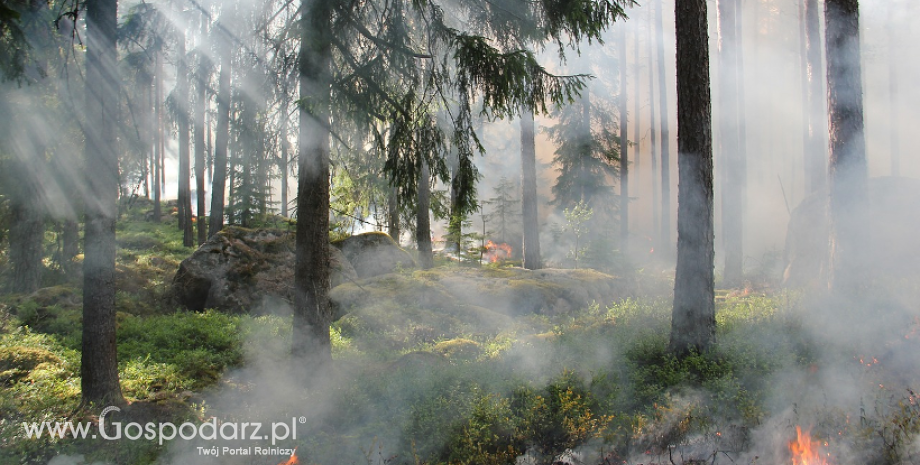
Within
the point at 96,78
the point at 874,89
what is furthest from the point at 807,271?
the point at 874,89

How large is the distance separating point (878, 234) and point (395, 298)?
448 inches

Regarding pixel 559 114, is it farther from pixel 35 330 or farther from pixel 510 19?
pixel 35 330

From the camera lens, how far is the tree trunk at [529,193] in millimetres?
15859

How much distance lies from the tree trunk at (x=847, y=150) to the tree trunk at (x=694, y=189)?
337cm

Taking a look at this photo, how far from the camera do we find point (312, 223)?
7.04 metres

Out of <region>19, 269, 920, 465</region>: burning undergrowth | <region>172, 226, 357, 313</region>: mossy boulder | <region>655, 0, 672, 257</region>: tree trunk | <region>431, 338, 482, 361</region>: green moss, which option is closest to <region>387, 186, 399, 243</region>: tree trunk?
<region>172, 226, 357, 313</region>: mossy boulder

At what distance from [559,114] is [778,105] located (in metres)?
24.1

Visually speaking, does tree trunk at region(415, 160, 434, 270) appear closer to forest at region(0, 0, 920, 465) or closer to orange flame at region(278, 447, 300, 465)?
forest at region(0, 0, 920, 465)

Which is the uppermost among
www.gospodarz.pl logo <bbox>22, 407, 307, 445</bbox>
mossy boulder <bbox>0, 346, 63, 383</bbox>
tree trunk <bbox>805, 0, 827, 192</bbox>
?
tree trunk <bbox>805, 0, 827, 192</bbox>

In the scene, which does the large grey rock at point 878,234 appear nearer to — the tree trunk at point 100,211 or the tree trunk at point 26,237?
the tree trunk at point 100,211

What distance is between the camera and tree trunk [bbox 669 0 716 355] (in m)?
7.23

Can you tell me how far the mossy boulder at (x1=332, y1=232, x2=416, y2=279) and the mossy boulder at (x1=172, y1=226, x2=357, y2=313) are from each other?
1.27 meters

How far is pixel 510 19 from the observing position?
24.1 feet

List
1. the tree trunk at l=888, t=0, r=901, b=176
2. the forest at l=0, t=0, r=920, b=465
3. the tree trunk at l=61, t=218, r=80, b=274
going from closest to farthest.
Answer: the forest at l=0, t=0, r=920, b=465 < the tree trunk at l=61, t=218, r=80, b=274 < the tree trunk at l=888, t=0, r=901, b=176
